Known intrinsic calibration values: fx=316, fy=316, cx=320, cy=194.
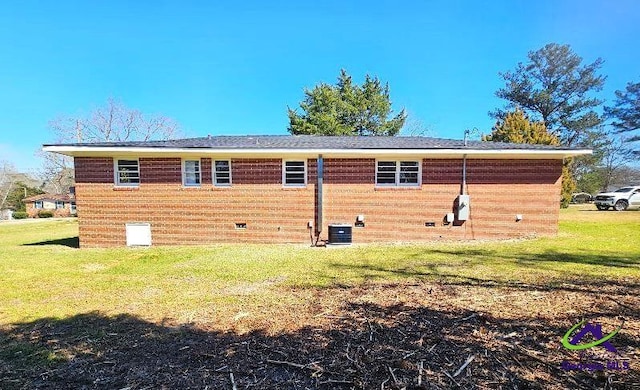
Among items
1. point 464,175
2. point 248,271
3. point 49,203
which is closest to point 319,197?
point 248,271

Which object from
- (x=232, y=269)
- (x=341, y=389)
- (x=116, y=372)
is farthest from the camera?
(x=232, y=269)

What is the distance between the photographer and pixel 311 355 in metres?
3.04

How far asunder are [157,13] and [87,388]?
12.7 meters

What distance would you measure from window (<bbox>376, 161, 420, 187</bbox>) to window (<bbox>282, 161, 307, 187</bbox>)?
2.57m

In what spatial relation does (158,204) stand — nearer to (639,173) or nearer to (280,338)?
(280,338)

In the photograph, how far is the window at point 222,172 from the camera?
10891 mm

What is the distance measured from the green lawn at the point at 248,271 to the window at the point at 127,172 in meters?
2.28

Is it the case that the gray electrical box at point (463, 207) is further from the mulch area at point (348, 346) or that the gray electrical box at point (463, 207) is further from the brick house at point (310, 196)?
the mulch area at point (348, 346)

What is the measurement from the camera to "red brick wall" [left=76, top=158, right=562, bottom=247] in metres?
10.8

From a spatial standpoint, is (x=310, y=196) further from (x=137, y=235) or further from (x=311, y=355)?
(x=311, y=355)

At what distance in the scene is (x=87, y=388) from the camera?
2.61 m

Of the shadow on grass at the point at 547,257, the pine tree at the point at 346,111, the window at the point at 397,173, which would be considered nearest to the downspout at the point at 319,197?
the window at the point at 397,173

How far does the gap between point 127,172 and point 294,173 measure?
5.72 m

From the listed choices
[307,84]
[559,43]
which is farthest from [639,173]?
[307,84]
